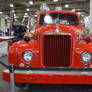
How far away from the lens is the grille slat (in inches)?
128

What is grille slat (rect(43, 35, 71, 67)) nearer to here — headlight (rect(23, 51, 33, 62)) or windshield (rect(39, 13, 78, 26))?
headlight (rect(23, 51, 33, 62))

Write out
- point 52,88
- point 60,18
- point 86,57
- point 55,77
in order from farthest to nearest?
point 60,18 < point 52,88 < point 86,57 < point 55,77

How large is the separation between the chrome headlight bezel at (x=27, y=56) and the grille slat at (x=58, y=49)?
31 centimetres

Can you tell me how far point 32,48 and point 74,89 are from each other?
1.52 meters

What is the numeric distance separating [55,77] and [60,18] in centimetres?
223

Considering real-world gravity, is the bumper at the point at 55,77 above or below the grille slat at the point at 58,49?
below

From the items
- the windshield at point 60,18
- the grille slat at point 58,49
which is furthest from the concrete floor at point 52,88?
the windshield at point 60,18

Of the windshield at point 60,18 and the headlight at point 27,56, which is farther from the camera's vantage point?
the windshield at point 60,18

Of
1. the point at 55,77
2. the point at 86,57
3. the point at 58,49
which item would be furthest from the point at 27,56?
the point at 86,57

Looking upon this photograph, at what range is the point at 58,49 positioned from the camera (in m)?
3.26

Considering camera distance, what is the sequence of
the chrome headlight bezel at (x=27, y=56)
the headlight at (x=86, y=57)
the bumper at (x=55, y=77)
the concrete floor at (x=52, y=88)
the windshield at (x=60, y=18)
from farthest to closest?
the windshield at (x=60, y=18) < the concrete floor at (x=52, y=88) < the chrome headlight bezel at (x=27, y=56) < the headlight at (x=86, y=57) < the bumper at (x=55, y=77)

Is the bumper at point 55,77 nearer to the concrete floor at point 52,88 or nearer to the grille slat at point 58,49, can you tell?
the grille slat at point 58,49

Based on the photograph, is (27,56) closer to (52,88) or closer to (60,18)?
(52,88)

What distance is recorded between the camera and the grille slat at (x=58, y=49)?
3256mm
